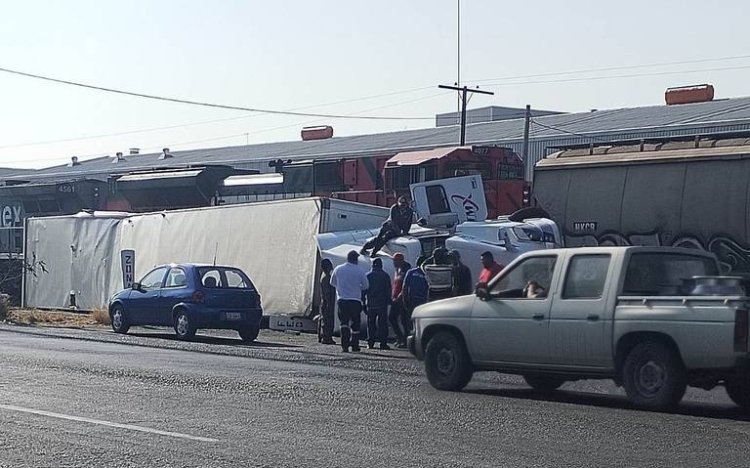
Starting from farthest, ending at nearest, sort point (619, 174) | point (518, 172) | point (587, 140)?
point (587, 140)
point (518, 172)
point (619, 174)

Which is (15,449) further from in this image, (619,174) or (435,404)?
(619,174)

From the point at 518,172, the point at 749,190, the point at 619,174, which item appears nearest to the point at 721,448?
the point at 749,190

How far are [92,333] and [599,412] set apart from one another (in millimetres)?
14003

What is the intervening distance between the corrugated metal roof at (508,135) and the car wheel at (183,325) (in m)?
11.7

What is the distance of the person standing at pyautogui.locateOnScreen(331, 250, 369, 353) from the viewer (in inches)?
777

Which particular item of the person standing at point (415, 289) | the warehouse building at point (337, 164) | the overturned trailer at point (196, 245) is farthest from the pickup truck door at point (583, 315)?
the warehouse building at point (337, 164)

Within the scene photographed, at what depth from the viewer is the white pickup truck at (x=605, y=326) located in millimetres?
11617

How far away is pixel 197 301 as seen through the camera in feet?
73.0

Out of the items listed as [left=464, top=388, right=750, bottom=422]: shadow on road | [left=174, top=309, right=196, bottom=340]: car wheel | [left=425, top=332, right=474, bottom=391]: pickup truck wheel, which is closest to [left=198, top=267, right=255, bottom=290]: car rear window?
[left=174, top=309, right=196, bottom=340]: car wheel

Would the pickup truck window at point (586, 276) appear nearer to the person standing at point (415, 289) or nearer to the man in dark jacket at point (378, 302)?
the person standing at point (415, 289)

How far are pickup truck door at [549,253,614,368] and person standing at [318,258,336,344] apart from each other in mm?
9094

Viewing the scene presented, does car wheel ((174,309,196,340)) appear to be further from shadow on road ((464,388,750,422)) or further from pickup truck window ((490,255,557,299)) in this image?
pickup truck window ((490,255,557,299))

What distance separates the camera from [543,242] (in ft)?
69.7

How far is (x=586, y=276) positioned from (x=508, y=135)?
117 feet
